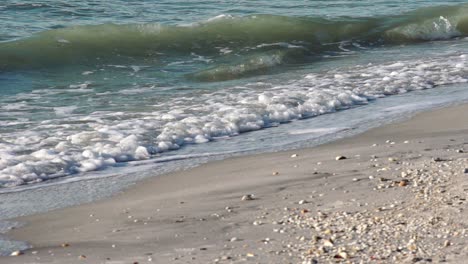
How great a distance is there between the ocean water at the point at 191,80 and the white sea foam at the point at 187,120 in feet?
0.05

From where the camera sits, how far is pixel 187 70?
12.1 meters

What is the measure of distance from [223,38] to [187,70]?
8.33 ft

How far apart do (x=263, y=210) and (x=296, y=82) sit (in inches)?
216

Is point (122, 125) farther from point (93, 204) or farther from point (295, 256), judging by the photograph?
point (295, 256)

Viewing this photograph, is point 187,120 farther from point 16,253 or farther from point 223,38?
point 223,38

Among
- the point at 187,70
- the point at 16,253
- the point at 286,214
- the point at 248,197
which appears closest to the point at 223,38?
the point at 187,70

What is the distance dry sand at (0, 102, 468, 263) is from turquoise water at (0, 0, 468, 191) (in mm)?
954

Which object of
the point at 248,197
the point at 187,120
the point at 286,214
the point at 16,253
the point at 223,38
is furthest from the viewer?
the point at 223,38

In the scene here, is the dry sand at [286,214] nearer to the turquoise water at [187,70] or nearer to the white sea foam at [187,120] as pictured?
the white sea foam at [187,120]

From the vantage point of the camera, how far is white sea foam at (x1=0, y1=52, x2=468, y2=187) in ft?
22.9

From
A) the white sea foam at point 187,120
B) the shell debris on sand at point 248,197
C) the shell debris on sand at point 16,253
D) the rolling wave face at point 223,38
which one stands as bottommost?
the rolling wave face at point 223,38

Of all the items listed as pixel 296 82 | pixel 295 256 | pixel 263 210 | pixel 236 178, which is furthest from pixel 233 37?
pixel 295 256

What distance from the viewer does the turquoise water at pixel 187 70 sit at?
7.58m

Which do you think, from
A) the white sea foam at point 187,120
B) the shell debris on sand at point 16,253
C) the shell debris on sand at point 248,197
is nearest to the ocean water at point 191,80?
the white sea foam at point 187,120
